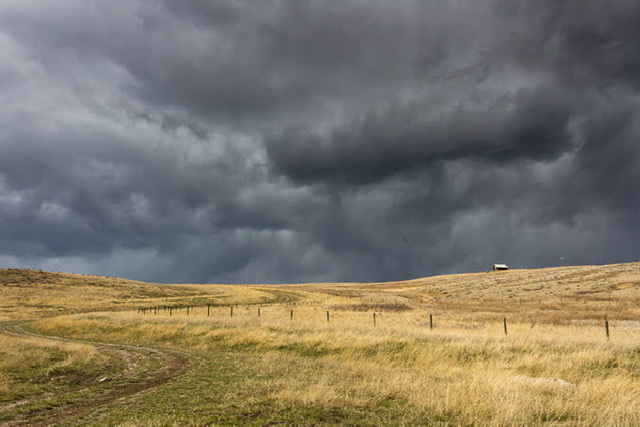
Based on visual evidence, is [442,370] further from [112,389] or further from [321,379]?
[112,389]

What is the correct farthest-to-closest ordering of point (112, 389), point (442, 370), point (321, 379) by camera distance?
1. point (442, 370)
2. point (112, 389)
3. point (321, 379)

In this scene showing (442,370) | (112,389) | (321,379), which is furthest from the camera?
(442,370)

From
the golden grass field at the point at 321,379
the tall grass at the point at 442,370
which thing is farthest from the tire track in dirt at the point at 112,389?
the tall grass at the point at 442,370

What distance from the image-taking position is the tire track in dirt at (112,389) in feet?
37.6

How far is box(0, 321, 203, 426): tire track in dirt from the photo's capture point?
11470mm

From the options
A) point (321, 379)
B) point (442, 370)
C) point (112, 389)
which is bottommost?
point (112, 389)

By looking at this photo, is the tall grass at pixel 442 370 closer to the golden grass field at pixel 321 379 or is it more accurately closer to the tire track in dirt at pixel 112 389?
the golden grass field at pixel 321 379

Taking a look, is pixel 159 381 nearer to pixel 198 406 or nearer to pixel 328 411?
pixel 198 406

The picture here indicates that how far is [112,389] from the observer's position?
14.9 meters

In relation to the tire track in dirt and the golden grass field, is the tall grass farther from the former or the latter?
the tire track in dirt

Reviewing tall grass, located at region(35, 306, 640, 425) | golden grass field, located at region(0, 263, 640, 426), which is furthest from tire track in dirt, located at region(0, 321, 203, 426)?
tall grass, located at region(35, 306, 640, 425)

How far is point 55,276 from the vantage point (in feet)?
412

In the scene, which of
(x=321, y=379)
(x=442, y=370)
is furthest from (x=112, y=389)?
(x=442, y=370)

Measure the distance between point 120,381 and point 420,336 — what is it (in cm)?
1730
